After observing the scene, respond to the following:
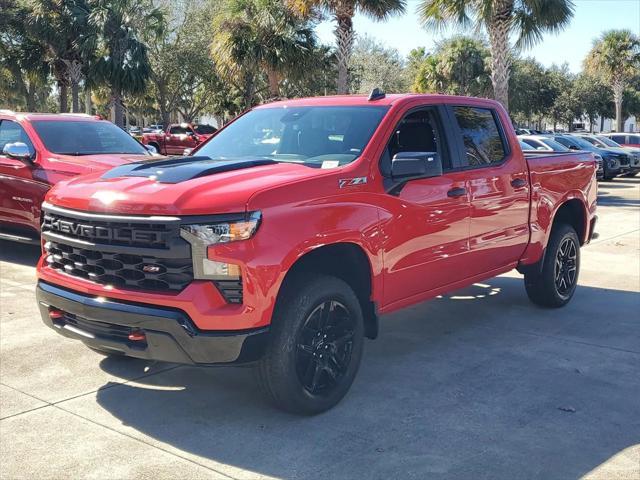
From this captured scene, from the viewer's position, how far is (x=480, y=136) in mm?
5910

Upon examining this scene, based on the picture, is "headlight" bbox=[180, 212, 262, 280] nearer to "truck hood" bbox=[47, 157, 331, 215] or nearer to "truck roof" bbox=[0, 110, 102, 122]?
"truck hood" bbox=[47, 157, 331, 215]

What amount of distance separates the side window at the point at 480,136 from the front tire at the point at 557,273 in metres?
1.24

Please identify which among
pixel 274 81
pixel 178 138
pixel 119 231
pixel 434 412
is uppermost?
pixel 274 81

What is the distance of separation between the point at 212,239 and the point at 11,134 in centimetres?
657

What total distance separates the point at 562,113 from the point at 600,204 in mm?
47440

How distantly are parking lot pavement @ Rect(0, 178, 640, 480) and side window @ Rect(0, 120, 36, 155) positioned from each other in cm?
324

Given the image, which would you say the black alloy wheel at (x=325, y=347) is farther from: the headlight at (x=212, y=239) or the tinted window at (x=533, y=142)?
the tinted window at (x=533, y=142)

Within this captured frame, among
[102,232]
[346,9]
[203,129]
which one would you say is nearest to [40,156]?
[102,232]

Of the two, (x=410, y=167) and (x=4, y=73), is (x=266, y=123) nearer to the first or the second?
(x=410, y=167)

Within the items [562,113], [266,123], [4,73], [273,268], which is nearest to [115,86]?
[4,73]

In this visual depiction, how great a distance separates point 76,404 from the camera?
4.52m

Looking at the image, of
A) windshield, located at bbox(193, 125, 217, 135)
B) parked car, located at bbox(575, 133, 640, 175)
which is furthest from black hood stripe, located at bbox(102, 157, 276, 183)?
windshield, located at bbox(193, 125, 217, 135)

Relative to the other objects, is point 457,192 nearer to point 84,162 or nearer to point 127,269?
point 127,269

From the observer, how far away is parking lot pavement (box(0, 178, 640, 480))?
3.72 meters
